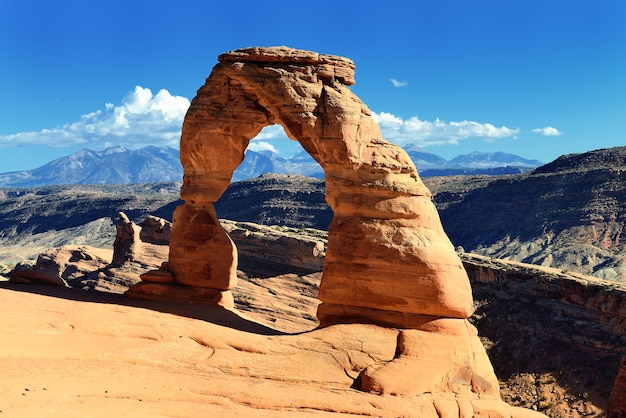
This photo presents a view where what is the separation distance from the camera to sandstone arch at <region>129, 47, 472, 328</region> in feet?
61.8

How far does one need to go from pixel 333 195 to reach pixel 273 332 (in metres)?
5.34

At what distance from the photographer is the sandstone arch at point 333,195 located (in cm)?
1884

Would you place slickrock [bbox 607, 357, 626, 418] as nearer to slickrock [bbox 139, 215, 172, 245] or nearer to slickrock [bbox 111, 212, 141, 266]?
slickrock [bbox 111, 212, 141, 266]

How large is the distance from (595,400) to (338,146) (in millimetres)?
19857

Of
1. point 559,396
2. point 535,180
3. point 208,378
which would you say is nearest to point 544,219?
point 535,180

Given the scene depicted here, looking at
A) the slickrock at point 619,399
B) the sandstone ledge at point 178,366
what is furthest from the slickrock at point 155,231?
the slickrock at point 619,399

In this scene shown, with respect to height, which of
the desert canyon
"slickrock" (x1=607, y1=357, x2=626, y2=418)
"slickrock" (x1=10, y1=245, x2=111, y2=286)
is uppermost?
the desert canyon

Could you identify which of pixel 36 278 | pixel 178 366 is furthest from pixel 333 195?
pixel 36 278

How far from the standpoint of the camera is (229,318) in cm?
2127

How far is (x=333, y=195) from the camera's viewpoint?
20016mm

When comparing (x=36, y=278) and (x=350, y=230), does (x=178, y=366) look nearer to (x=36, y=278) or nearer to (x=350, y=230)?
(x=350, y=230)

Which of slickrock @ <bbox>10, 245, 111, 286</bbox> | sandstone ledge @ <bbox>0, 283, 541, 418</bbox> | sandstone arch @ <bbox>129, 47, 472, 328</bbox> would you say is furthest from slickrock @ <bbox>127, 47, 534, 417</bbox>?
slickrock @ <bbox>10, 245, 111, 286</bbox>

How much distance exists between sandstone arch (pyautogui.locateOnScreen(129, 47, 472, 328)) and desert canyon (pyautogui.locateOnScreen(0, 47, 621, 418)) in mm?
45

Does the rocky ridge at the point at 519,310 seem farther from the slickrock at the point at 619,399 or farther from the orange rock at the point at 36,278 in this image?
the orange rock at the point at 36,278
